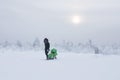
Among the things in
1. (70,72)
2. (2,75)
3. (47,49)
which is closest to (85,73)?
(70,72)

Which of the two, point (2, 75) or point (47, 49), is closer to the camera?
point (2, 75)

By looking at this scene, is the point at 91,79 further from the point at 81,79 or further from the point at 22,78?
the point at 22,78

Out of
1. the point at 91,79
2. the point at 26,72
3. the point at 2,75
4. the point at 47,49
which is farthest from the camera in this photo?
the point at 47,49

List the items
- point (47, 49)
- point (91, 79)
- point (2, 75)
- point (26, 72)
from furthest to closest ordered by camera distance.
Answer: point (47, 49)
point (26, 72)
point (2, 75)
point (91, 79)

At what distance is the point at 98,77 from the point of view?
Answer: 16.0 m

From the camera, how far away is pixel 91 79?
50.7 feet

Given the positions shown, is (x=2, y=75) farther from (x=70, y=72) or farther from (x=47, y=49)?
(x=47, y=49)

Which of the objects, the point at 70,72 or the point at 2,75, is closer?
the point at 2,75

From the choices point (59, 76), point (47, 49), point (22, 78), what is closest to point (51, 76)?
point (59, 76)

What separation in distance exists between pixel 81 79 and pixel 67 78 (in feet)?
2.27

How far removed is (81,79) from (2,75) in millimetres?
4047

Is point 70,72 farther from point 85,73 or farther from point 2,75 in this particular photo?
point 2,75

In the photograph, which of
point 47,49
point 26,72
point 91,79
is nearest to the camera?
point 91,79

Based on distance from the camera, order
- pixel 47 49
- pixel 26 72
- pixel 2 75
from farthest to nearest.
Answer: pixel 47 49
pixel 26 72
pixel 2 75
